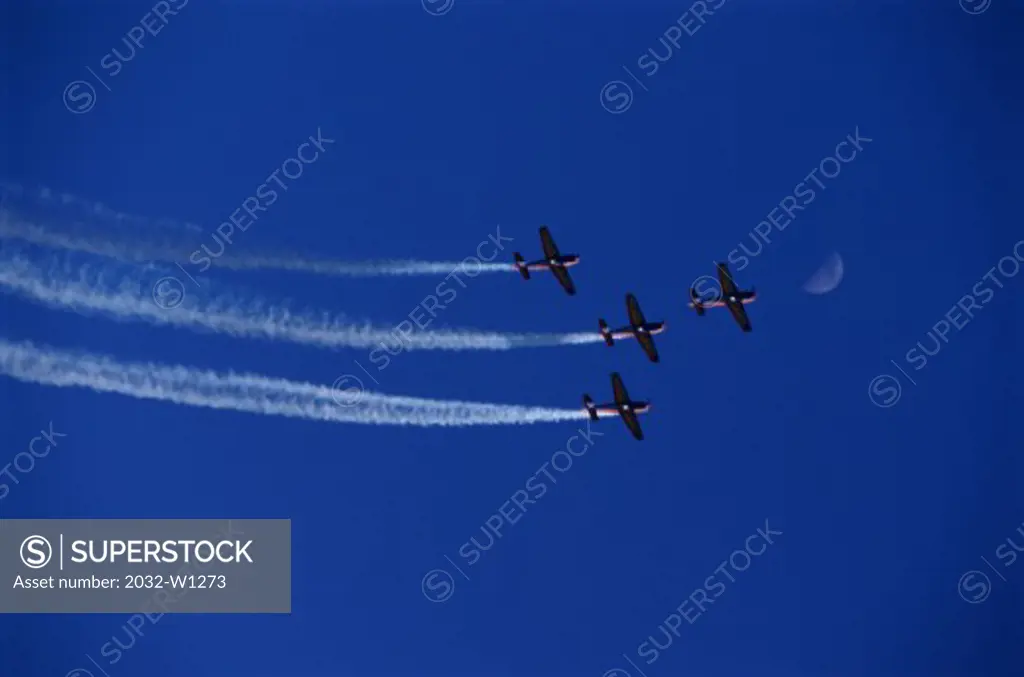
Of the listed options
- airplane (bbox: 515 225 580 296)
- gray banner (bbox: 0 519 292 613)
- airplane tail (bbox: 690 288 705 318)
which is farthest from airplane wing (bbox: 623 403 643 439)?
gray banner (bbox: 0 519 292 613)

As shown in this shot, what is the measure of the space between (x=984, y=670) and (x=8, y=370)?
30849 millimetres

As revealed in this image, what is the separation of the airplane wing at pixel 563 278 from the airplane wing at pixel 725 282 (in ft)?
15.6

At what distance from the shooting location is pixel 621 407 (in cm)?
3506

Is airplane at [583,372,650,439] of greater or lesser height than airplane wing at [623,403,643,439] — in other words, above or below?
above

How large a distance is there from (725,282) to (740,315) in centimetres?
126

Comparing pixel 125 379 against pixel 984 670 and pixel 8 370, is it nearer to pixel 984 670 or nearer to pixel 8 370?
pixel 8 370

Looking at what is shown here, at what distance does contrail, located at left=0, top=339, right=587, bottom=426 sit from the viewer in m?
31.2

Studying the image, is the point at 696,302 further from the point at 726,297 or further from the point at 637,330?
the point at 637,330

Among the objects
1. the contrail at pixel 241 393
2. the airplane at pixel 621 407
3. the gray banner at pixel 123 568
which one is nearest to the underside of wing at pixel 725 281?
the airplane at pixel 621 407

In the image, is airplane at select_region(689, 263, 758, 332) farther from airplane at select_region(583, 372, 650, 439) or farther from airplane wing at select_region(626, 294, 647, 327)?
airplane at select_region(583, 372, 650, 439)

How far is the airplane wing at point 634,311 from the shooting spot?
3528 cm

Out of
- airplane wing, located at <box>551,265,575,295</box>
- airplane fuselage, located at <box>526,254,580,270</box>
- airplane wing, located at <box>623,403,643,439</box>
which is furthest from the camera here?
airplane wing, located at <box>551,265,575,295</box>

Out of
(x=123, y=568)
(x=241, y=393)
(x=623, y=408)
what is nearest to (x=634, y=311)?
(x=623, y=408)

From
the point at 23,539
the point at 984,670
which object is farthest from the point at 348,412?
the point at 984,670
